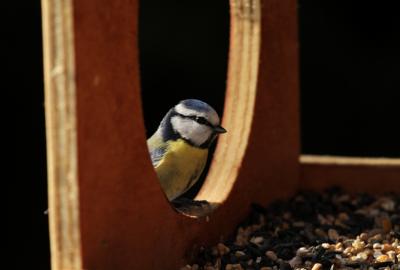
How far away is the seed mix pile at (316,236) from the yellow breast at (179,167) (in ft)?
0.64

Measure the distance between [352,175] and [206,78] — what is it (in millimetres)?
925

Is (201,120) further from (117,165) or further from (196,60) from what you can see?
(196,60)

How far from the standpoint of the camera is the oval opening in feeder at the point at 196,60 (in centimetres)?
224

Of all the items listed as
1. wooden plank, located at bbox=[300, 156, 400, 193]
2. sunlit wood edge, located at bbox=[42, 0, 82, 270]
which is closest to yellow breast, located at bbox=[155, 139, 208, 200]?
wooden plank, located at bbox=[300, 156, 400, 193]

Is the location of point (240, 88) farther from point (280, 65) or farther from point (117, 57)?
point (117, 57)

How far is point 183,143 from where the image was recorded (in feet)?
7.19

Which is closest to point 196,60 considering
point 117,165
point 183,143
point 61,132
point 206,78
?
point 206,78

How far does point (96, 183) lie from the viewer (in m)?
1.51

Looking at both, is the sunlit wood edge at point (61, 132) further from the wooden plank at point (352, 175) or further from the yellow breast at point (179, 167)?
the wooden plank at point (352, 175)

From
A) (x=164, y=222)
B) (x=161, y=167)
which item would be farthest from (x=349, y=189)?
(x=164, y=222)

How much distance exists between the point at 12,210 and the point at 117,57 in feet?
4.61

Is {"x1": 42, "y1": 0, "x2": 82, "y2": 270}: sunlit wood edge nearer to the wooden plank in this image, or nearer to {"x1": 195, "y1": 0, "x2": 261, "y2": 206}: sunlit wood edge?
{"x1": 195, "y1": 0, "x2": 261, "y2": 206}: sunlit wood edge

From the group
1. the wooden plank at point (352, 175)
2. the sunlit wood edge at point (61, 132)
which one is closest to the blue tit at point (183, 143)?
the wooden plank at point (352, 175)

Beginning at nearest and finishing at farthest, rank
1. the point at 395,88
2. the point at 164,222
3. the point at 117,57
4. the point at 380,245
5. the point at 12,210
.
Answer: the point at 117,57, the point at 164,222, the point at 380,245, the point at 12,210, the point at 395,88
